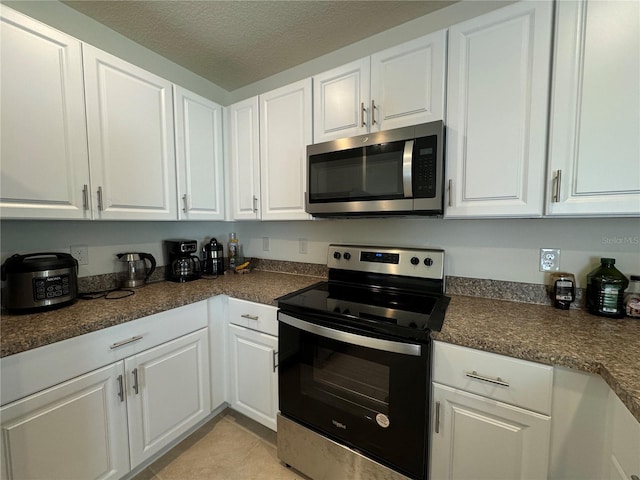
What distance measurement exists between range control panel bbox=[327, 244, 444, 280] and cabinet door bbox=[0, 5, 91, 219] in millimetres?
1454

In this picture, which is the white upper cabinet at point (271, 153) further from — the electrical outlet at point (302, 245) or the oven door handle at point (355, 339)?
the oven door handle at point (355, 339)

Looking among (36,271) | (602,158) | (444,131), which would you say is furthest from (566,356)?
(36,271)

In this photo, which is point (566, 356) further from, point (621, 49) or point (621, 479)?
point (621, 49)

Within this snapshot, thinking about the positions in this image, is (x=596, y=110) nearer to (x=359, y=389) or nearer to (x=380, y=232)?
(x=380, y=232)

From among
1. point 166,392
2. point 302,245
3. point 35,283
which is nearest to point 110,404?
point 166,392

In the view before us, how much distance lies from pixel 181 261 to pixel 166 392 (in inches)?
33.4

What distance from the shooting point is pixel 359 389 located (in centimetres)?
119

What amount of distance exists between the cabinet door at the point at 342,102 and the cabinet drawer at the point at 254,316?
1.08m

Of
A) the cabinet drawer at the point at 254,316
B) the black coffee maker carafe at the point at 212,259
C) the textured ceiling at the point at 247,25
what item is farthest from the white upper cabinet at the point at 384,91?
the black coffee maker carafe at the point at 212,259

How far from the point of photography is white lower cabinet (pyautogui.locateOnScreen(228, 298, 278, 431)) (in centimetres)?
151

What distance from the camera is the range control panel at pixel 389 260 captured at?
151 centimetres

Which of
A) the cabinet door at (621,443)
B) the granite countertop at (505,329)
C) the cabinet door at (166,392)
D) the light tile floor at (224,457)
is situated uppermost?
the granite countertop at (505,329)

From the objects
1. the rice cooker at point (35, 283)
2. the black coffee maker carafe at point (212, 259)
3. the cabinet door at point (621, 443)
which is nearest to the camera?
the cabinet door at point (621, 443)

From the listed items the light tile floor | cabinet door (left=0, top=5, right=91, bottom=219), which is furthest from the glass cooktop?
cabinet door (left=0, top=5, right=91, bottom=219)
